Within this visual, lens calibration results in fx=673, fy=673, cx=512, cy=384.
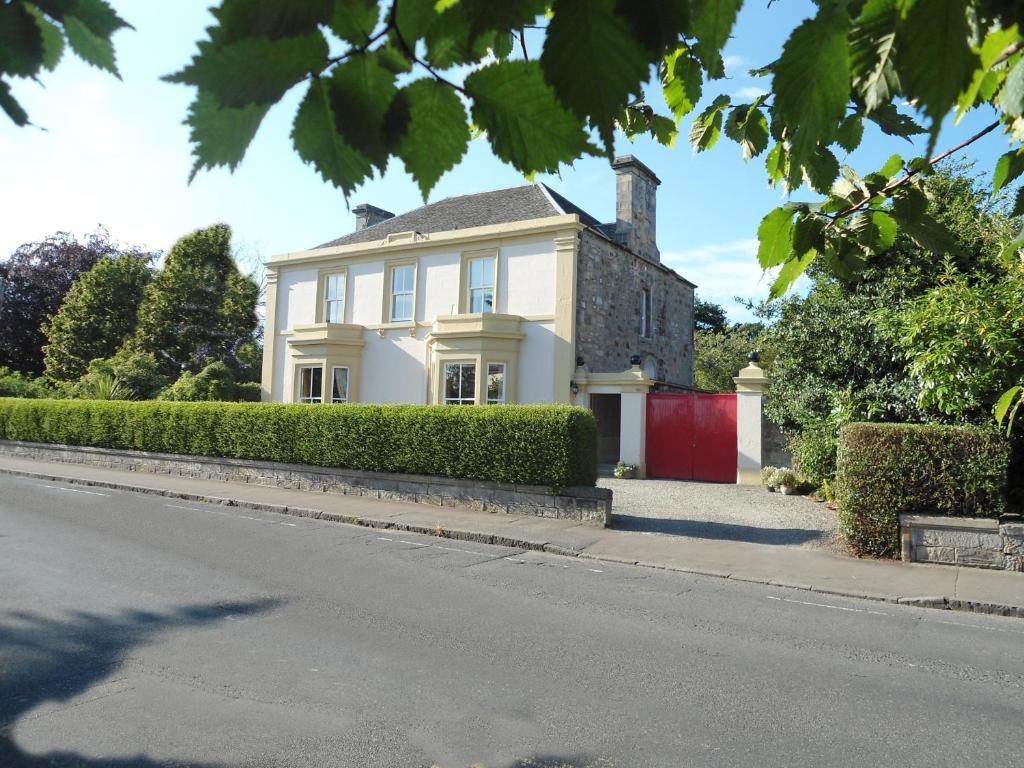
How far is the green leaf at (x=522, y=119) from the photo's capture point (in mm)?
1191

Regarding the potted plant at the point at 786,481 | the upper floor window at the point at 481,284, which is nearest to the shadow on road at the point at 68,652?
the potted plant at the point at 786,481

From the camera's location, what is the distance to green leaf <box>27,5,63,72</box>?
1.43 meters

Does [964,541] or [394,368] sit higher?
[394,368]

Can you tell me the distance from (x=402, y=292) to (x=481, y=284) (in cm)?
313

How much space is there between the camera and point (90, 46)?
147cm

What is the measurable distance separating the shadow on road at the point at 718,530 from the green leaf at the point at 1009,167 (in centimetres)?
848

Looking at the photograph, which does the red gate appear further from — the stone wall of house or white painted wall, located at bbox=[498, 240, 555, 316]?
white painted wall, located at bbox=[498, 240, 555, 316]

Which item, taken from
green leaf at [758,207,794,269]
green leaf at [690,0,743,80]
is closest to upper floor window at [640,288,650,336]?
green leaf at [758,207,794,269]

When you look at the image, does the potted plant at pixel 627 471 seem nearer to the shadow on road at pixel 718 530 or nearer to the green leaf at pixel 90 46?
the shadow on road at pixel 718 530

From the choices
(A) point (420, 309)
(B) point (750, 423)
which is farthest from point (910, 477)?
(A) point (420, 309)

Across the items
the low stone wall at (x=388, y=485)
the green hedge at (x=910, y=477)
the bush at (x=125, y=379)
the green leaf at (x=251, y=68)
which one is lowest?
the low stone wall at (x=388, y=485)

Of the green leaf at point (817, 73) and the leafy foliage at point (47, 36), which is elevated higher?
the leafy foliage at point (47, 36)

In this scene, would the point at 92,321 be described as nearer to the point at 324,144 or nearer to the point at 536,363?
the point at 536,363

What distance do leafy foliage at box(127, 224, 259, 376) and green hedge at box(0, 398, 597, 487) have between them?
494 inches
